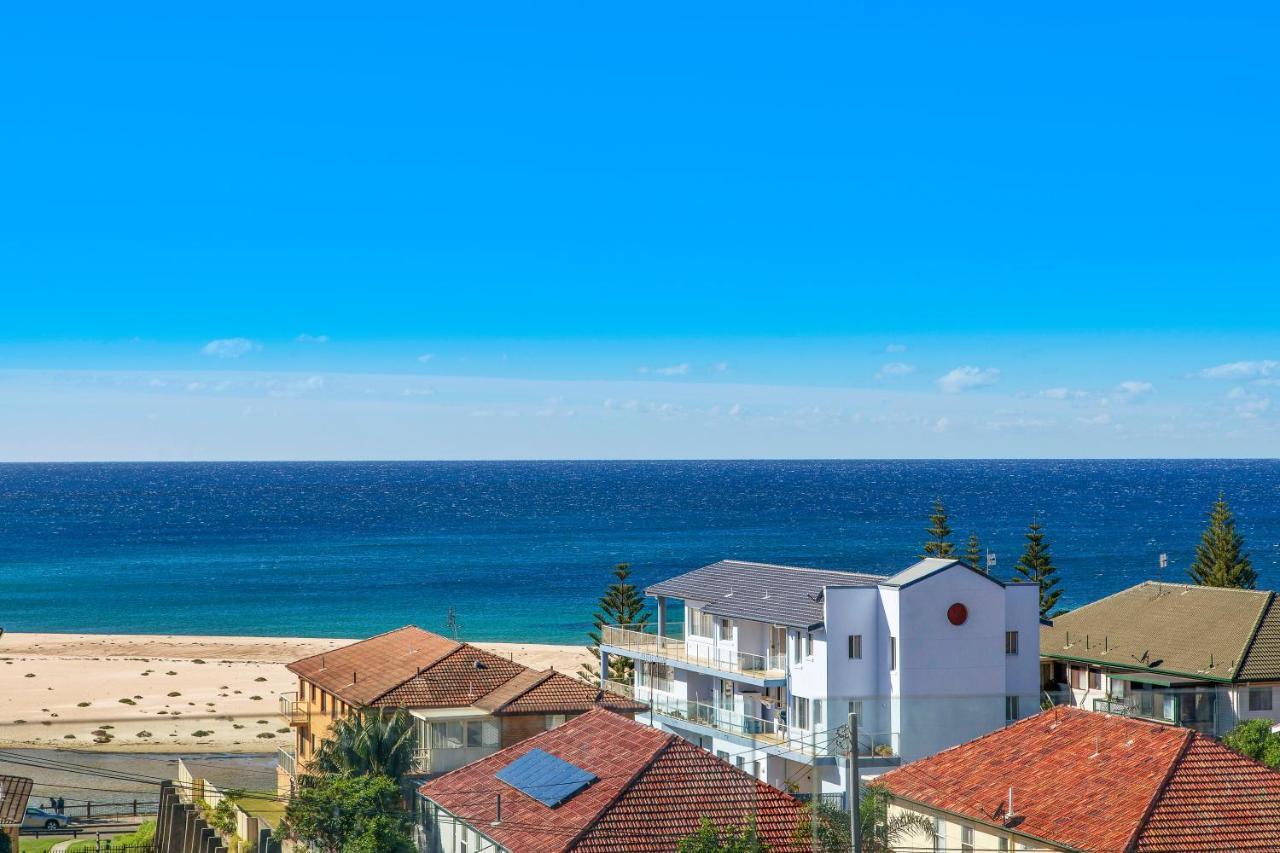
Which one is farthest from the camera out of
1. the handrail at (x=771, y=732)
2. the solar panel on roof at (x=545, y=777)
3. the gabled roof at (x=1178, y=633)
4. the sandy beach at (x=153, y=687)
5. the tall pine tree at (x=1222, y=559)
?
the tall pine tree at (x=1222, y=559)

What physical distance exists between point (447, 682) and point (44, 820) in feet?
51.7

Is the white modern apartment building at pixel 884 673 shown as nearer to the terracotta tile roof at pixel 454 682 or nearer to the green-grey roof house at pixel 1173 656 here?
the green-grey roof house at pixel 1173 656

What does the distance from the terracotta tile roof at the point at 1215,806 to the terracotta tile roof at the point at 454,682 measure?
71.6 ft

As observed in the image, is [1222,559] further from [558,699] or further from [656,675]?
[558,699]

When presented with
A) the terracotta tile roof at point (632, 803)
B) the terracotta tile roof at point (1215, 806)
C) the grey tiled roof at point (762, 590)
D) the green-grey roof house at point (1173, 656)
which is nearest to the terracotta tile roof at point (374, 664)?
the grey tiled roof at point (762, 590)

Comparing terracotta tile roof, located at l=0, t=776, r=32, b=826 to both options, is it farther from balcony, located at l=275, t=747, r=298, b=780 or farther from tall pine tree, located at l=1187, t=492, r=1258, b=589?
tall pine tree, located at l=1187, t=492, r=1258, b=589

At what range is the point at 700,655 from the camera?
5300 cm

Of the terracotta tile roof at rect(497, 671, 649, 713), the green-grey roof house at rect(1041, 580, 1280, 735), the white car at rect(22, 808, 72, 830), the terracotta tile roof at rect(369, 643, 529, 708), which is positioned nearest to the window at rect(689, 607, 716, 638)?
the terracotta tile roof at rect(497, 671, 649, 713)

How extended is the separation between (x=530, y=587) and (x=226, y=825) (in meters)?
105

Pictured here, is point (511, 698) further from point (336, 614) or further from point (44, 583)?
point (44, 583)

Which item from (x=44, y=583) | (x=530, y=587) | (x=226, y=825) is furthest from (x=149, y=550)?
(x=226, y=825)

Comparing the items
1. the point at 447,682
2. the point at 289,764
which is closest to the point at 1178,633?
the point at 447,682

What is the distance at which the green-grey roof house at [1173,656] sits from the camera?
47625mm

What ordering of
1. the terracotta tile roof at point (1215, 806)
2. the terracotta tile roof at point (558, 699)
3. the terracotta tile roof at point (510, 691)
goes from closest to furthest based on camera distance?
the terracotta tile roof at point (1215, 806)
the terracotta tile roof at point (558, 699)
the terracotta tile roof at point (510, 691)
